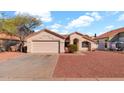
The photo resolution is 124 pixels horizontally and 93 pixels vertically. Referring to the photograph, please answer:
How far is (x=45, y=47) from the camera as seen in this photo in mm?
29391

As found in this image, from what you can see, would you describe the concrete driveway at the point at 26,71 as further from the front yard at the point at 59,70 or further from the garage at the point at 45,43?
the garage at the point at 45,43

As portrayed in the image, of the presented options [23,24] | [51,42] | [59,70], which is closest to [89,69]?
[59,70]

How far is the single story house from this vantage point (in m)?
28.6

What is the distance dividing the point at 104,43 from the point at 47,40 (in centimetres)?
699

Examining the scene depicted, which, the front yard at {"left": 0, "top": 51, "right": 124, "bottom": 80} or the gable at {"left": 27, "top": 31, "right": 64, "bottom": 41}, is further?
the gable at {"left": 27, "top": 31, "right": 64, "bottom": 41}

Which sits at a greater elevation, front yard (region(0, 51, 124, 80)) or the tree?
the tree

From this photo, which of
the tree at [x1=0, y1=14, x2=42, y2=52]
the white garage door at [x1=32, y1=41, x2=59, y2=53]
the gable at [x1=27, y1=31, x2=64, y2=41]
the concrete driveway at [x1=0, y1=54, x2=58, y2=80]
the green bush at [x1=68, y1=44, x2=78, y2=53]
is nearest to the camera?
the concrete driveway at [x1=0, y1=54, x2=58, y2=80]

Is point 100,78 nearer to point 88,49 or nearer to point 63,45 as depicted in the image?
point 88,49

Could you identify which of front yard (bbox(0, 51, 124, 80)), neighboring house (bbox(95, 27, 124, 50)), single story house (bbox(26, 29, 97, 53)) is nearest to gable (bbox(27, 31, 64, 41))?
single story house (bbox(26, 29, 97, 53))

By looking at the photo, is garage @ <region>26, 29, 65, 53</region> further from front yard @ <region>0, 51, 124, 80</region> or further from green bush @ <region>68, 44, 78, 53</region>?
front yard @ <region>0, 51, 124, 80</region>

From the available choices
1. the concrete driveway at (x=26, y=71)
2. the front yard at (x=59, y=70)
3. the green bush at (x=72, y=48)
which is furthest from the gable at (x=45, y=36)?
the concrete driveway at (x=26, y=71)
